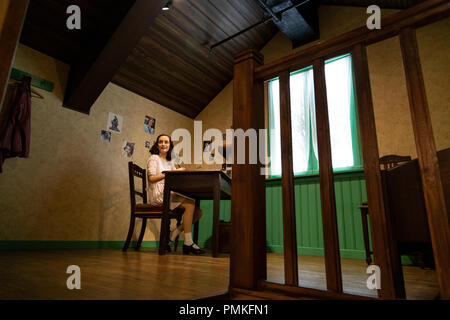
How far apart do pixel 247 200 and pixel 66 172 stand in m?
2.70

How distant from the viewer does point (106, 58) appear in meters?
2.87

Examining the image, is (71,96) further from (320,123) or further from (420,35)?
(420,35)

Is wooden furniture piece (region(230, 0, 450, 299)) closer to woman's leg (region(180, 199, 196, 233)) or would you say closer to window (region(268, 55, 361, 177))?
woman's leg (region(180, 199, 196, 233))

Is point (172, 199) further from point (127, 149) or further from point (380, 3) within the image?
point (380, 3)

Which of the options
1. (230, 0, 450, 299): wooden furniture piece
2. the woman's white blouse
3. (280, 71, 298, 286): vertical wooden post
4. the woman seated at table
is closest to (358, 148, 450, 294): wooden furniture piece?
(230, 0, 450, 299): wooden furniture piece

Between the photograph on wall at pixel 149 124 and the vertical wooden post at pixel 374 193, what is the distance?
3430 mm

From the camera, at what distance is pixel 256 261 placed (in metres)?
1.05

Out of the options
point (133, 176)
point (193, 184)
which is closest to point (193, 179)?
point (193, 184)

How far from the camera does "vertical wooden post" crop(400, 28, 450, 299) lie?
729 mm

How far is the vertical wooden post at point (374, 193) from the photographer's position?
79 centimetres

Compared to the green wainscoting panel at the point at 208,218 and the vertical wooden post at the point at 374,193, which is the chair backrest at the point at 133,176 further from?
the vertical wooden post at the point at 374,193

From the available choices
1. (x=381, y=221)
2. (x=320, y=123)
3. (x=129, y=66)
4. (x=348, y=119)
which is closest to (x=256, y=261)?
(x=381, y=221)

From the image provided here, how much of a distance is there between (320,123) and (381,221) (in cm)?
38
